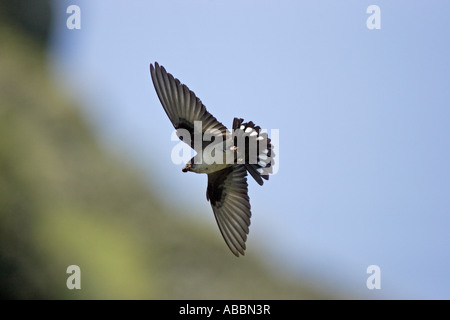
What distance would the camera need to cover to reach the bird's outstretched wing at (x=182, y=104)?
27.5 ft

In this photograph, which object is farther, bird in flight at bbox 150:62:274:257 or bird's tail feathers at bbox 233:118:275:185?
bird in flight at bbox 150:62:274:257

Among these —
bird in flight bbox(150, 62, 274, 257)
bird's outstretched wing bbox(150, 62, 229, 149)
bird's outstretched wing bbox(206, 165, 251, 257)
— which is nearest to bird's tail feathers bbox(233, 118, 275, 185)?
bird in flight bbox(150, 62, 274, 257)

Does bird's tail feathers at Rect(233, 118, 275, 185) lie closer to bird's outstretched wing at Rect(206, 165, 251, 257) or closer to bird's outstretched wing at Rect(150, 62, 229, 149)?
bird's outstretched wing at Rect(150, 62, 229, 149)

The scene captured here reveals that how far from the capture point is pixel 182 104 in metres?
8.42

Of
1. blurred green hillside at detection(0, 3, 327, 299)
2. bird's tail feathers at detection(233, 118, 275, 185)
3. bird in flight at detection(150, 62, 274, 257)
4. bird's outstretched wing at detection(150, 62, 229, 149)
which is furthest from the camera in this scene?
blurred green hillside at detection(0, 3, 327, 299)

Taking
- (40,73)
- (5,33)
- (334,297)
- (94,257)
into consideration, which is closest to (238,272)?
(334,297)

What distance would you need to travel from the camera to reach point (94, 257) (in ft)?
56.3

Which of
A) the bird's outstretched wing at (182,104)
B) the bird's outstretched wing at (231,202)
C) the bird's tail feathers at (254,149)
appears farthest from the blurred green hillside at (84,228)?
the bird's tail feathers at (254,149)

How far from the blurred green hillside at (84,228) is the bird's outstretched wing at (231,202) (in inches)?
295

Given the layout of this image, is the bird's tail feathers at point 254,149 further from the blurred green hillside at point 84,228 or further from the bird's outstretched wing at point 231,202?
the blurred green hillside at point 84,228

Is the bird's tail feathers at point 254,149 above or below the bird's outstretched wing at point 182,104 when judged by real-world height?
below

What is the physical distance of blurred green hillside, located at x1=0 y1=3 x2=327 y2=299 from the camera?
636 inches

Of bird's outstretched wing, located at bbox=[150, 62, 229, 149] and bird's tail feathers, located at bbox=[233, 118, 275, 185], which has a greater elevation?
bird's outstretched wing, located at bbox=[150, 62, 229, 149]

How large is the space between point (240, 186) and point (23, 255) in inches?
336
